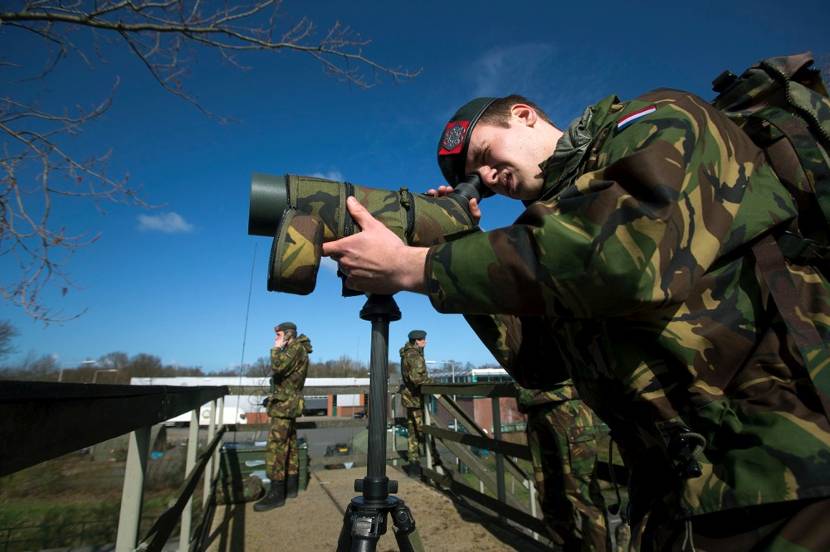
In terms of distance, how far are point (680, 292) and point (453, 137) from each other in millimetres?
939

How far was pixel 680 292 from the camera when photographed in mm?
776

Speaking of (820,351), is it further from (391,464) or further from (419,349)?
(419,349)

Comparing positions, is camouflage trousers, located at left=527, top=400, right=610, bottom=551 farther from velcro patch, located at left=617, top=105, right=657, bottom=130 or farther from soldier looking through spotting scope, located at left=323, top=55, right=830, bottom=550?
velcro patch, located at left=617, top=105, right=657, bottom=130

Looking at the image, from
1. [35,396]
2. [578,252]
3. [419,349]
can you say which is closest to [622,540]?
[578,252]

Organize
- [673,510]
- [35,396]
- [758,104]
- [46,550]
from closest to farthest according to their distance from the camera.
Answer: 1. [35,396]
2. [673,510]
3. [758,104]
4. [46,550]

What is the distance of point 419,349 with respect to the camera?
7.87 meters

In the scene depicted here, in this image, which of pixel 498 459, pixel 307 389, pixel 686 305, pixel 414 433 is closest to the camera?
pixel 686 305

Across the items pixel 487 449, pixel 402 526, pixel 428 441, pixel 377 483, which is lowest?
pixel 428 441

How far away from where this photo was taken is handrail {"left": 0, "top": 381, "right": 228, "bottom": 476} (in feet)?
1.72

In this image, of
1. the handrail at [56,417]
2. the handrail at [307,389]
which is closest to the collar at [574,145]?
the handrail at [56,417]

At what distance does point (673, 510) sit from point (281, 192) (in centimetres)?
122

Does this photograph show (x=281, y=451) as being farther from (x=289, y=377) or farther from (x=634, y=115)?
(x=634, y=115)

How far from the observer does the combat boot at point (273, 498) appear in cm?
443

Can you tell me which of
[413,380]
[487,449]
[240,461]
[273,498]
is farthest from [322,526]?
[413,380]
